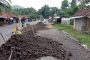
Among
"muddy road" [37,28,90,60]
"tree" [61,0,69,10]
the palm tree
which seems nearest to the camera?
the palm tree

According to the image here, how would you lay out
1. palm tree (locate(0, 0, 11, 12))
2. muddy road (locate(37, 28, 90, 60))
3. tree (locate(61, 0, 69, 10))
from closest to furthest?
palm tree (locate(0, 0, 11, 12))
muddy road (locate(37, 28, 90, 60))
tree (locate(61, 0, 69, 10))

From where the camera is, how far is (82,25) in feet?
112

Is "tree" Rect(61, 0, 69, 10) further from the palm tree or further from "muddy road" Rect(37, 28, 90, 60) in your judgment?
the palm tree

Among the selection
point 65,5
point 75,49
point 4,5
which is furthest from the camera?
point 65,5

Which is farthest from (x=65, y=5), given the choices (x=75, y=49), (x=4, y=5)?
(x=4, y=5)

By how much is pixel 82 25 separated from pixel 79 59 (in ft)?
74.7

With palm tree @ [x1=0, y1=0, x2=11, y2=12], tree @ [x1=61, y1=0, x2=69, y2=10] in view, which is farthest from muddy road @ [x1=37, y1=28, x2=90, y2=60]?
tree @ [x1=61, y1=0, x2=69, y2=10]

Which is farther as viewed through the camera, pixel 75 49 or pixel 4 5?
pixel 75 49

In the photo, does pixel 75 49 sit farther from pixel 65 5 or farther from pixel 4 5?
pixel 65 5

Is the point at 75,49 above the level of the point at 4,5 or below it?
below

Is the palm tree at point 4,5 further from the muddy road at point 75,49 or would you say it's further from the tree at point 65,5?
the tree at point 65,5

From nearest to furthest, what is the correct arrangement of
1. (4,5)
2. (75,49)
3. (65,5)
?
(4,5) → (75,49) → (65,5)

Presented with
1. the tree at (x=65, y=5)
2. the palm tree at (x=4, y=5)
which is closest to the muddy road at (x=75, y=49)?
the palm tree at (x=4, y=5)

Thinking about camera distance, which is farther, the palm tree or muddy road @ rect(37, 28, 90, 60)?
muddy road @ rect(37, 28, 90, 60)
